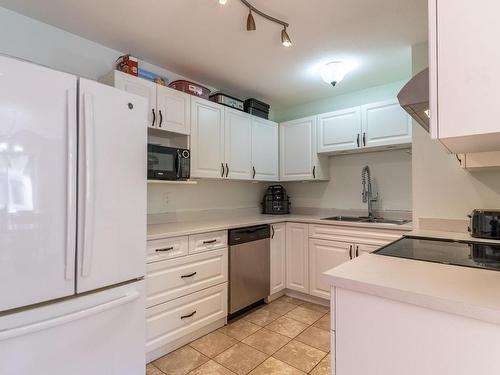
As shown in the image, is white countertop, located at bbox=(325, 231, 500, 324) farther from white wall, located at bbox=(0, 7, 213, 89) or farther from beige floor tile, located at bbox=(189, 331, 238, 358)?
white wall, located at bbox=(0, 7, 213, 89)

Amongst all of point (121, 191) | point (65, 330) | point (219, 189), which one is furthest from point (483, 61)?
point (219, 189)

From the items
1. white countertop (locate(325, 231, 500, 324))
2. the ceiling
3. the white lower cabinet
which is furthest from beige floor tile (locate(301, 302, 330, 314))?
the ceiling

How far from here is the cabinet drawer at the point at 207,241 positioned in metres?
2.19

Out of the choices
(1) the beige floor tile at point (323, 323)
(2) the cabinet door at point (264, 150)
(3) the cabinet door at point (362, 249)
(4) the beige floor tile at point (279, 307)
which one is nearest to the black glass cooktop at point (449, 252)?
(3) the cabinet door at point (362, 249)

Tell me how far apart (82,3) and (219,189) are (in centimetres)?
201

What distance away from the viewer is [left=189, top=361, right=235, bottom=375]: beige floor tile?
180 centimetres

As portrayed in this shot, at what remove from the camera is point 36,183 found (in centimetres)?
119

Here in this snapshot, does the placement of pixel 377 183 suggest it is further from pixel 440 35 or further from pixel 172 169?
pixel 440 35

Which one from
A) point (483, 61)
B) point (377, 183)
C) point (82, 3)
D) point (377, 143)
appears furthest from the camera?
point (377, 183)

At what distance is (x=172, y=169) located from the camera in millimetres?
2189

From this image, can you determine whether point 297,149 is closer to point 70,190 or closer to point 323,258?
point 323,258

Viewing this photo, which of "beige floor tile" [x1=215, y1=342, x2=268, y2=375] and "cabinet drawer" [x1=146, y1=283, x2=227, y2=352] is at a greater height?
"cabinet drawer" [x1=146, y1=283, x2=227, y2=352]

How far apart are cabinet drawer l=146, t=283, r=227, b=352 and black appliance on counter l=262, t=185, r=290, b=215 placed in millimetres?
1339

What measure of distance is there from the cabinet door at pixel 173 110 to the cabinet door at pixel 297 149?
1.44m
